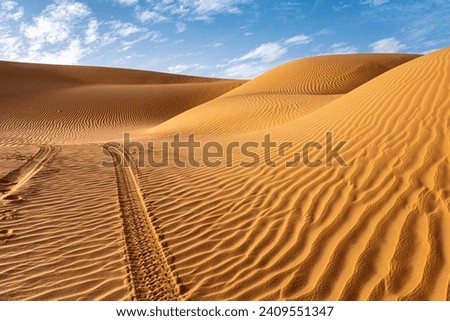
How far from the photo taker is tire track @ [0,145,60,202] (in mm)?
5509

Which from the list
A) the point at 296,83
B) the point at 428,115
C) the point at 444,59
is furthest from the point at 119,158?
the point at 296,83

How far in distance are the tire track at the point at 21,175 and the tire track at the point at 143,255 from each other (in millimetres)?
1778

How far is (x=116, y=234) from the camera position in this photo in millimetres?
4180

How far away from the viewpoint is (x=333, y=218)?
13.4 feet

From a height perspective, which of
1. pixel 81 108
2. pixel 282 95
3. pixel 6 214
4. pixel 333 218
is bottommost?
pixel 333 218

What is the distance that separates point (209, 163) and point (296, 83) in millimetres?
19798

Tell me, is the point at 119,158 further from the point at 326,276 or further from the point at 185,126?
the point at 185,126

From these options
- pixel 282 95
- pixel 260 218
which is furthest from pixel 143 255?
pixel 282 95

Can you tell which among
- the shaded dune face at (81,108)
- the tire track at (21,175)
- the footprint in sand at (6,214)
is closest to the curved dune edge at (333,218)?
the footprint in sand at (6,214)

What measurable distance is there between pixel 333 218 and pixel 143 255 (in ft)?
7.53

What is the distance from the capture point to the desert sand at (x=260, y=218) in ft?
10.4

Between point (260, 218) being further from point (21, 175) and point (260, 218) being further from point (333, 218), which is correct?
point (21, 175)

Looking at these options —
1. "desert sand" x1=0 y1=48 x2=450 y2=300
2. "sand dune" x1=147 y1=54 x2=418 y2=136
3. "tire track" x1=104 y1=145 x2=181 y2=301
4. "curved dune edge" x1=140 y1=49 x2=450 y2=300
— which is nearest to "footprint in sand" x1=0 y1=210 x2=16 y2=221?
"desert sand" x1=0 y1=48 x2=450 y2=300

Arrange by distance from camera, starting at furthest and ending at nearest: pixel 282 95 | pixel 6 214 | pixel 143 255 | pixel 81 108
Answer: pixel 81 108, pixel 282 95, pixel 6 214, pixel 143 255
